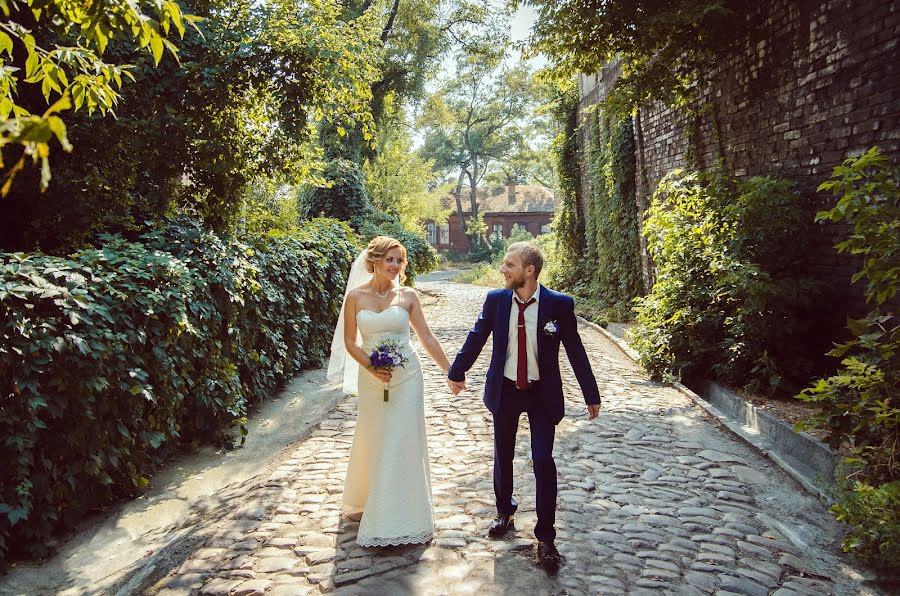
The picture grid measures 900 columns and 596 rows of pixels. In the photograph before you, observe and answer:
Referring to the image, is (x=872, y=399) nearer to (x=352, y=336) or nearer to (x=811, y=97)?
(x=352, y=336)

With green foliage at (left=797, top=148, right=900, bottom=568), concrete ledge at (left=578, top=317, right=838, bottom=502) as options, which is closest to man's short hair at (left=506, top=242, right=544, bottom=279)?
green foliage at (left=797, top=148, right=900, bottom=568)

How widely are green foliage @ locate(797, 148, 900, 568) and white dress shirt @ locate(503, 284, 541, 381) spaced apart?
225 centimetres

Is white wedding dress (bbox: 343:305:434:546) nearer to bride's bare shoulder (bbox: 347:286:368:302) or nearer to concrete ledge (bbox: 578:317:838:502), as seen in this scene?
bride's bare shoulder (bbox: 347:286:368:302)

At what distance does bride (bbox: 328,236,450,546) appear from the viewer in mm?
4660

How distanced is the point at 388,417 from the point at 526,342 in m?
1.17

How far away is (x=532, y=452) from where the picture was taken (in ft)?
14.3

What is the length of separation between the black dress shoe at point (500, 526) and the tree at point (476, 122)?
4932 centimetres

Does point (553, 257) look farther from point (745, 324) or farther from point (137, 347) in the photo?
point (137, 347)

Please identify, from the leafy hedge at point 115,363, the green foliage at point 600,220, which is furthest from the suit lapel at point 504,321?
the green foliage at point 600,220

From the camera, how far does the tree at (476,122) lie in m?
54.1

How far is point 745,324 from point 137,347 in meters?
6.54

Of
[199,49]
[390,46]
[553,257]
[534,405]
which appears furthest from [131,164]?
[390,46]

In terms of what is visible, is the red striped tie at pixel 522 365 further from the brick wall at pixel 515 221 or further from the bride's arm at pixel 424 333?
the brick wall at pixel 515 221

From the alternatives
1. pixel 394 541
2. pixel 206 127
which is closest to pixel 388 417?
pixel 394 541
